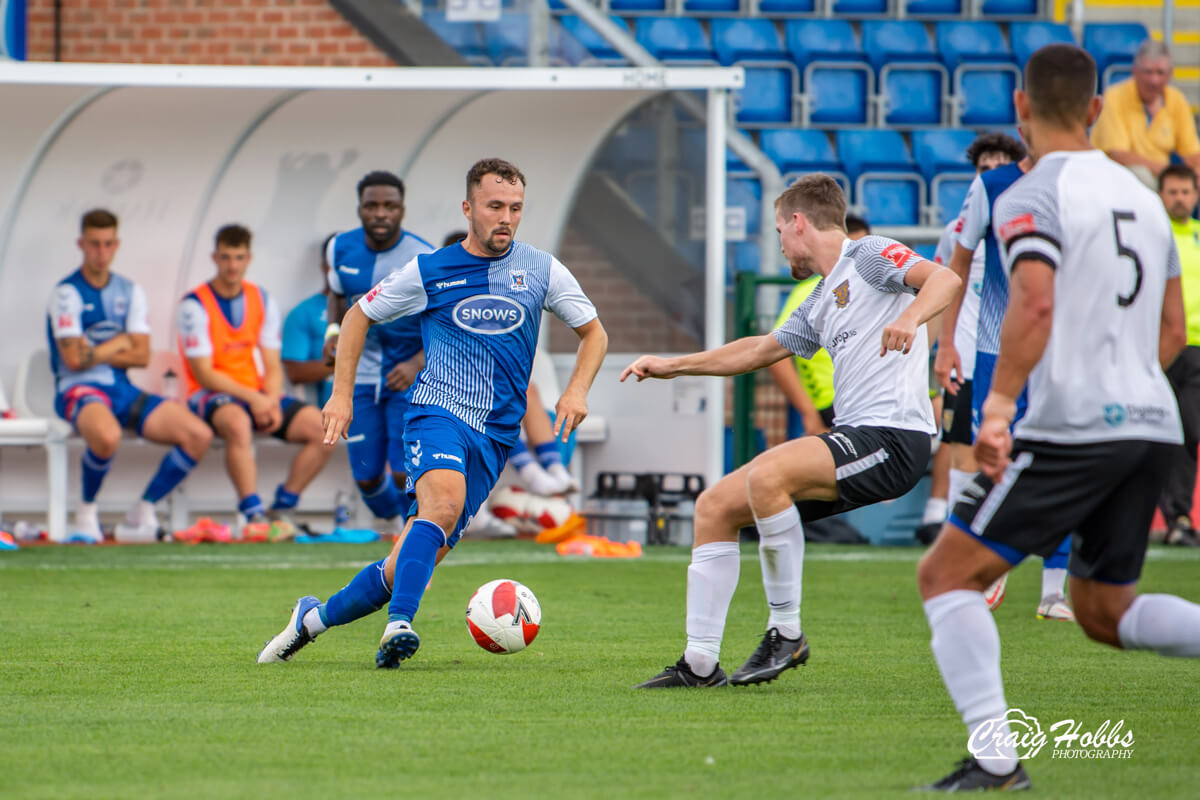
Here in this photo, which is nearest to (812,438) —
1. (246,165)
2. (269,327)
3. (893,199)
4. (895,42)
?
(269,327)

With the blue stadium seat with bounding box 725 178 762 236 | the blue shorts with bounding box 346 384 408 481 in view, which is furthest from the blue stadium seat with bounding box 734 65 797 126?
the blue shorts with bounding box 346 384 408 481

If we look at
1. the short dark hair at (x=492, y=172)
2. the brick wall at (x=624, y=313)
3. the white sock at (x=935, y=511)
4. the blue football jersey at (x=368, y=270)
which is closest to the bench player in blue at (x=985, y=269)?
the short dark hair at (x=492, y=172)

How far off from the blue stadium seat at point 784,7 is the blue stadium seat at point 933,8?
3.11 feet

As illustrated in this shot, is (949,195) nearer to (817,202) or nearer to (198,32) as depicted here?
(198,32)

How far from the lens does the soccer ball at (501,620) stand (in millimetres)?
5578

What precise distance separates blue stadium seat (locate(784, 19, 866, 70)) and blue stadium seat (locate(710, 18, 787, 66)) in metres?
0.13

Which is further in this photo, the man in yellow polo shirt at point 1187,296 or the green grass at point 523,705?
the man in yellow polo shirt at point 1187,296

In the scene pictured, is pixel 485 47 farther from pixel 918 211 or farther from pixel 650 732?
pixel 650 732

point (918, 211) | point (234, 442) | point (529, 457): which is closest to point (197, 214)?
point (234, 442)

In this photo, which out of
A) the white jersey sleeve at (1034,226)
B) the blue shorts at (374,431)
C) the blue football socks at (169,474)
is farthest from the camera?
the blue football socks at (169,474)

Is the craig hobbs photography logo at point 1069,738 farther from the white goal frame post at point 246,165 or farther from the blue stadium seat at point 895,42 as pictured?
the blue stadium seat at point 895,42

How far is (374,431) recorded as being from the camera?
29.7 ft

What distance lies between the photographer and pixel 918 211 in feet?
47.2

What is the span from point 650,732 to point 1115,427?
4.82 feet
